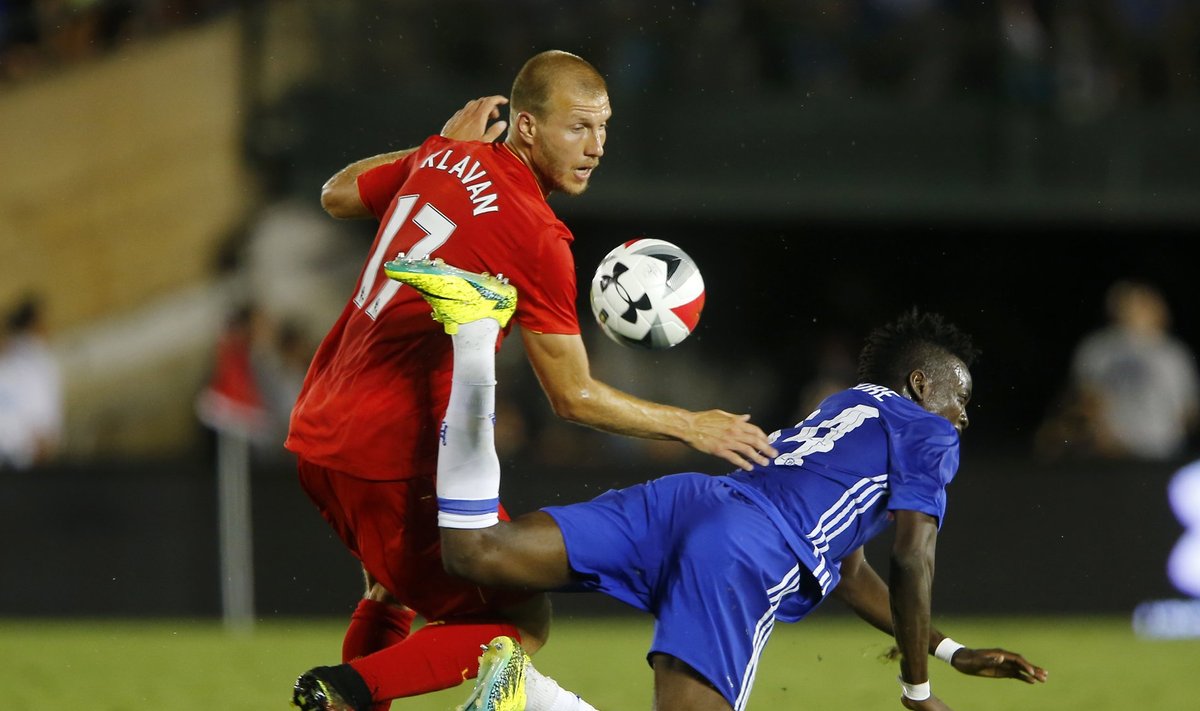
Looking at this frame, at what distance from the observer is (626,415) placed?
4.68 meters

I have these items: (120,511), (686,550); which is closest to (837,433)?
(686,550)

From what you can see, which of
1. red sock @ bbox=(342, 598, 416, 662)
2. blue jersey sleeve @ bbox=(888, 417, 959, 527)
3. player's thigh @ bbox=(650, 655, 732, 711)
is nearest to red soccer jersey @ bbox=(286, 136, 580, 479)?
red sock @ bbox=(342, 598, 416, 662)

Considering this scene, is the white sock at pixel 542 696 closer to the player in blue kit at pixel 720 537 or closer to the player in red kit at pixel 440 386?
the player in blue kit at pixel 720 537

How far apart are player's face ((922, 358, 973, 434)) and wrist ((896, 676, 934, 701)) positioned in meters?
0.82

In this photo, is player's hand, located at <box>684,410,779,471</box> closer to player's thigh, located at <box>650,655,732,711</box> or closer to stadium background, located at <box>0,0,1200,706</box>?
player's thigh, located at <box>650,655,732,711</box>

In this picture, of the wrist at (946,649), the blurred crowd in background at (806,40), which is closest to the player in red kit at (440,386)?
the wrist at (946,649)

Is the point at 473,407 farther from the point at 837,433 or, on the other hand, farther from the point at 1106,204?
the point at 1106,204

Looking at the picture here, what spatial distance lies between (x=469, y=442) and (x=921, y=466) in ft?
4.34

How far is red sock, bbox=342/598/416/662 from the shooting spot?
204 inches

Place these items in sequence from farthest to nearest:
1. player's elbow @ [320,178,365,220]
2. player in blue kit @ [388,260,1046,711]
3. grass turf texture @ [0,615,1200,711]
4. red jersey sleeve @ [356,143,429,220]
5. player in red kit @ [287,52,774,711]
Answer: grass turf texture @ [0,615,1200,711]
player's elbow @ [320,178,365,220]
red jersey sleeve @ [356,143,429,220]
player in red kit @ [287,52,774,711]
player in blue kit @ [388,260,1046,711]

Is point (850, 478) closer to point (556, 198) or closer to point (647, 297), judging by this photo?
point (647, 297)

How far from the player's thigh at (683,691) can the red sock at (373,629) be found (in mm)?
1000

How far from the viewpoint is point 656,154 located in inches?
552

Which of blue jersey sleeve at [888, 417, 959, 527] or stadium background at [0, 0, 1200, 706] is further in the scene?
stadium background at [0, 0, 1200, 706]
